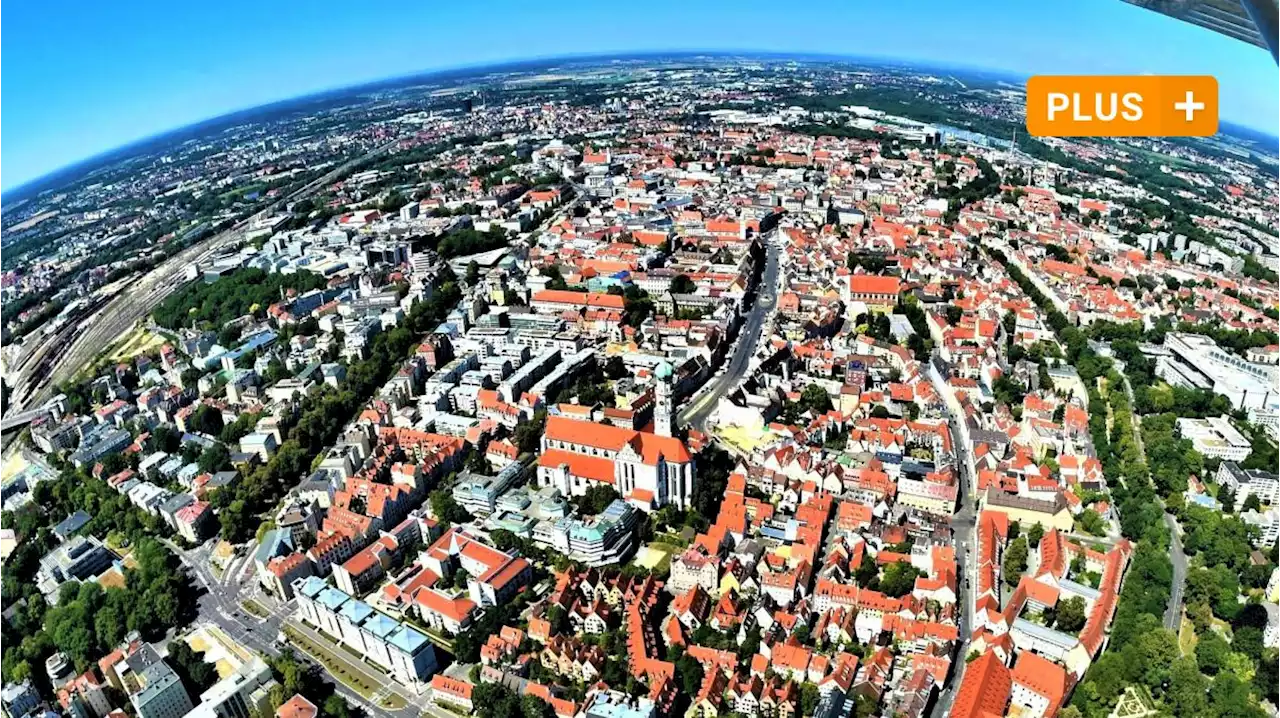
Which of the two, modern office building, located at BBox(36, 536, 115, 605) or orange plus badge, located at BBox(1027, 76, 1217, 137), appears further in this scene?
modern office building, located at BBox(36, 536, 115, 605)

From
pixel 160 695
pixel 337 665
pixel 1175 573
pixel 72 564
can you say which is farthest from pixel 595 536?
pixel 1175 573

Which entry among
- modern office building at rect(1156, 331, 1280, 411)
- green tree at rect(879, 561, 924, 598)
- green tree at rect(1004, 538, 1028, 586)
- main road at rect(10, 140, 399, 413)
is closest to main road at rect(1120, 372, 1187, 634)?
green tree at rect(1004, 538, 1028, 586)

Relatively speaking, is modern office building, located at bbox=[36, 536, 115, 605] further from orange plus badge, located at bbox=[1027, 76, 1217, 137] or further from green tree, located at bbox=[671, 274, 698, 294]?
orange plus badge, located at bbox=[1027, 76, 1217, 137]

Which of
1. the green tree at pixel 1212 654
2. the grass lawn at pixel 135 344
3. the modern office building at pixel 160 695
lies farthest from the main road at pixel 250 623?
the grass lawn at pixel 135 344

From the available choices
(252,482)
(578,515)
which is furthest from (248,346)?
(578,515)

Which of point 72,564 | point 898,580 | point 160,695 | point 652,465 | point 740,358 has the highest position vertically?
point 652,465

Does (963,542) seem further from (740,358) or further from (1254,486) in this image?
(740,358)
